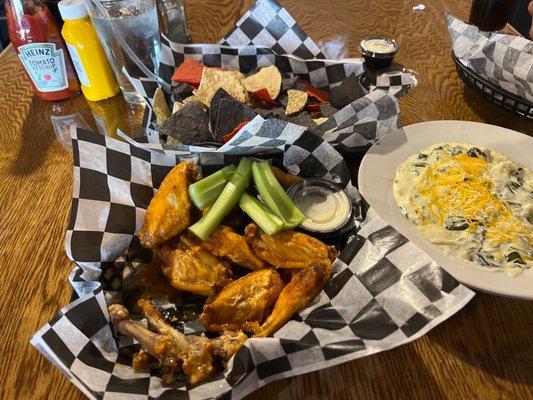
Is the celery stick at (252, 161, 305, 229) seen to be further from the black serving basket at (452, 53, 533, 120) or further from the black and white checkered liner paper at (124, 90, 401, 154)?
the black serving basket at (452, 53, 533, 120)

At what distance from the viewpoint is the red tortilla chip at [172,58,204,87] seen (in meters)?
2.04

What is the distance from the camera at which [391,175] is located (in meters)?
1.57

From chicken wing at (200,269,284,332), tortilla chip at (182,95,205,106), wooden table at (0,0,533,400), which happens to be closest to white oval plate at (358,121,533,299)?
wooden table at (0,0,533,400)

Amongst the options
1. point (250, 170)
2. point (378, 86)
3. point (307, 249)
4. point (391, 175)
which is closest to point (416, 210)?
point (391, 175)

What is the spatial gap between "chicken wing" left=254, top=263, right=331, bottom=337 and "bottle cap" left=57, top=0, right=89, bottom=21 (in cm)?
152

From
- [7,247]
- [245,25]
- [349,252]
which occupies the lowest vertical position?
[7,247]

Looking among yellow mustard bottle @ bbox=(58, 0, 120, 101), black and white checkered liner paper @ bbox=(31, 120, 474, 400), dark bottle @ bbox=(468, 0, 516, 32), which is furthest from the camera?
dark bottle @ bbox=(468, 0, 516, 32)

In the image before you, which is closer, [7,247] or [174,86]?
[7,247]

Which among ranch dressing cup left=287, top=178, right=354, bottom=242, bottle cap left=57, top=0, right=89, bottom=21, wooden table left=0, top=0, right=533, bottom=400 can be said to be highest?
bottle cap left=57, top=0, right=89, bottom=21

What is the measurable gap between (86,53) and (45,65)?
0.23m

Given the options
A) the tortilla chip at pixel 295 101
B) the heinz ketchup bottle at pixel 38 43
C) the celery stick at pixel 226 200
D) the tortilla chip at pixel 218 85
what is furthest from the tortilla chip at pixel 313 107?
the heinz ketchup bottle at pixel 38 43

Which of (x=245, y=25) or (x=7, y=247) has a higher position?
(x=245, y=25)

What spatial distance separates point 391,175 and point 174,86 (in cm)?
119

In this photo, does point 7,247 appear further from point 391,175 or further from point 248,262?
point 391,175
